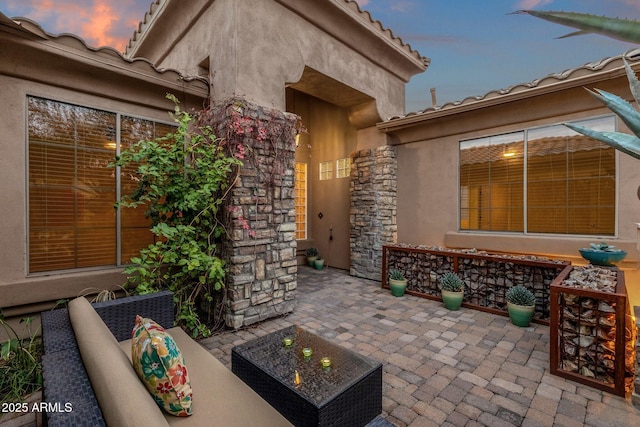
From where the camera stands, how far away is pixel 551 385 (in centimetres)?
263

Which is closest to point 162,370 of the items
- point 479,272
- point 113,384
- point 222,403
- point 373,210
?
point 113,384

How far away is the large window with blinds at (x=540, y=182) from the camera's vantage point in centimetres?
430

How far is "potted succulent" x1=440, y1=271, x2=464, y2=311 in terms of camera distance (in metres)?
4.49

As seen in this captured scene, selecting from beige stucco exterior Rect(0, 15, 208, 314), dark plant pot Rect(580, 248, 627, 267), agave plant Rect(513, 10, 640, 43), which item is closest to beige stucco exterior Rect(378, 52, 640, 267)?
dark plant pot Rect(580, 248, 627, 267)

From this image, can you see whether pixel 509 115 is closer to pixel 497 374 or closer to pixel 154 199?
pixel 497 374

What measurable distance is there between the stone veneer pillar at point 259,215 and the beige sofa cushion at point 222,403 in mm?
1792

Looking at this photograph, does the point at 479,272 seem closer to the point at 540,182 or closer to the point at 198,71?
the point at 540,182

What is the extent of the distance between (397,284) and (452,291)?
0.96 meters

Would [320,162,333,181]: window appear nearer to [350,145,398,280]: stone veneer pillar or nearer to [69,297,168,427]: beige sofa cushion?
→ [350,145,398,280]: stone veneer pillar

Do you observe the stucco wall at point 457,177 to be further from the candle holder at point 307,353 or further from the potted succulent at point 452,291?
the candle holder at point 307,353

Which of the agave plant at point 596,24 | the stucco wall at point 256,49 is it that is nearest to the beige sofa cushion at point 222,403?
the agave plant at point 596,24

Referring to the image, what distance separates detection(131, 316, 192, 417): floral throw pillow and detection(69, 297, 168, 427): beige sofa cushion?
78mm

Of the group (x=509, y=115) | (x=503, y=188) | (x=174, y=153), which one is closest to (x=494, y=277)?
(x=503, y=188)

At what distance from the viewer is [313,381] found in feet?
6.19
